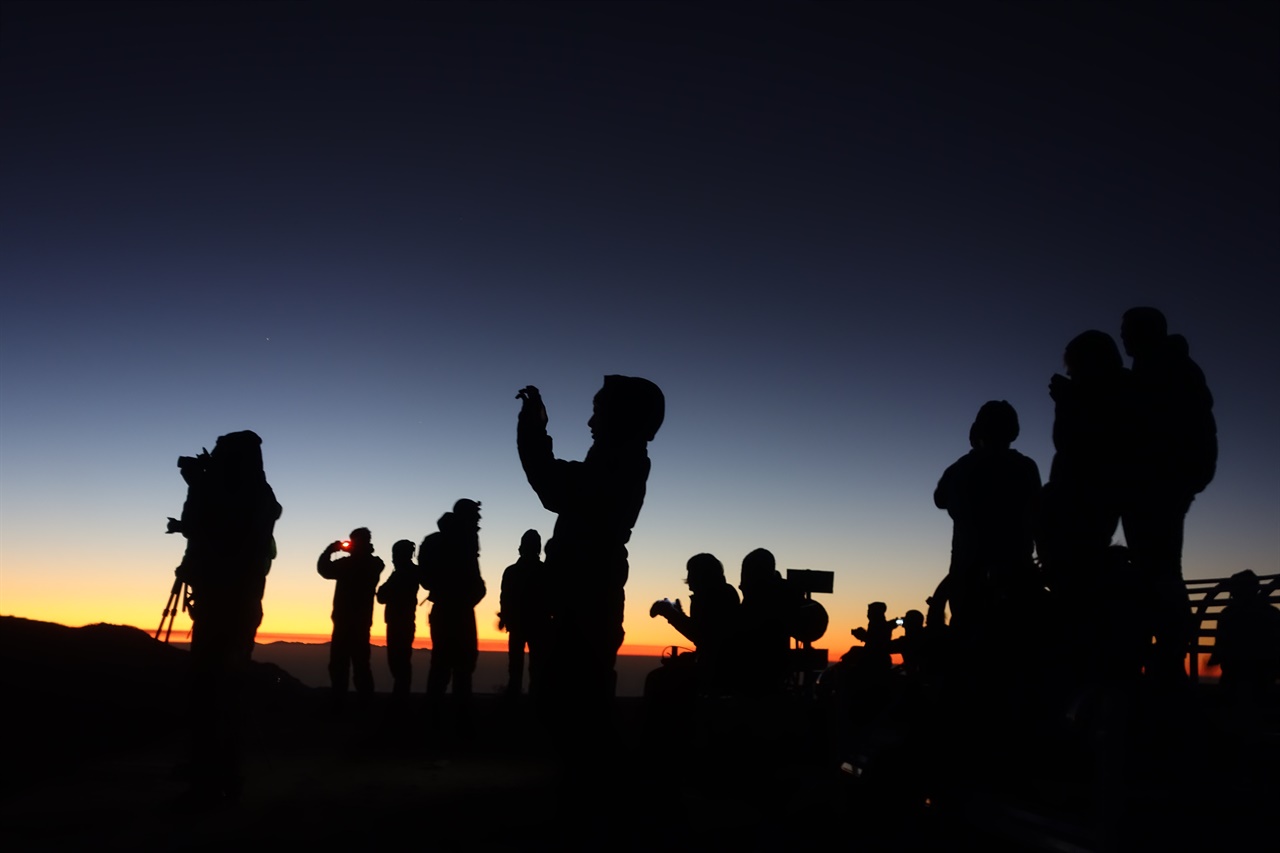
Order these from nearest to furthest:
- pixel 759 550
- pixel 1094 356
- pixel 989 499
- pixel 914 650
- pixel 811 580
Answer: pixel 1094 356
pixel 914 650
pixel 989 499
pixel 759 550
pixel 811 580

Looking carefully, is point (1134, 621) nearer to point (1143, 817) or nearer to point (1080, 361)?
point (1143, 817)

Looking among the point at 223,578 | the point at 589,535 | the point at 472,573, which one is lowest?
the point at 223,578

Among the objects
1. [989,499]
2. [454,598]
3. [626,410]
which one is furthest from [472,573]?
[626,410]

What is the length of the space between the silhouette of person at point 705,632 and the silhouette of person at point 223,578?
7.86 ft

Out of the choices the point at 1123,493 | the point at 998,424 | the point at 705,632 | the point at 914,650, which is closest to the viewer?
the point at 1123,493

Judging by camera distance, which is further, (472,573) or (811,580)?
(472,573)

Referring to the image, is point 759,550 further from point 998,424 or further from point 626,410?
point 626,410

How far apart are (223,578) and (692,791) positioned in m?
3.00

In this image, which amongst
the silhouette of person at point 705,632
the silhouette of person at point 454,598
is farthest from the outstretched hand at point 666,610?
the silhouette of person at point 454,598

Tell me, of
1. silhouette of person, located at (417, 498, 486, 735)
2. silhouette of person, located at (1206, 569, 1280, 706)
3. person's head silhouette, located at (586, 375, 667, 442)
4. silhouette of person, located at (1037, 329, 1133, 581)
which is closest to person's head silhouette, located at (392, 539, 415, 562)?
silhouette of person, located at (417, 498, 486, 735)

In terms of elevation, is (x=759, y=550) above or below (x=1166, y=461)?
below

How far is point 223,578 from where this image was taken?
5078 mm

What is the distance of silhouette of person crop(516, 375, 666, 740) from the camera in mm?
3324

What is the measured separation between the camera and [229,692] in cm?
500
